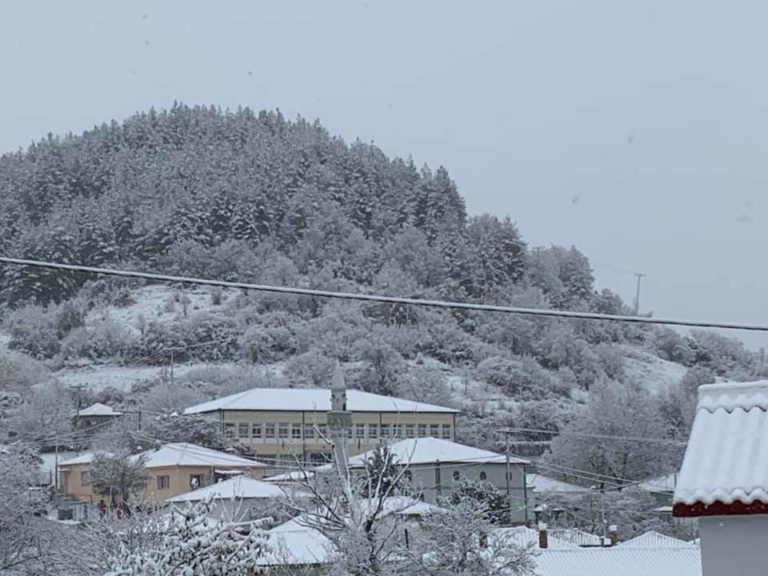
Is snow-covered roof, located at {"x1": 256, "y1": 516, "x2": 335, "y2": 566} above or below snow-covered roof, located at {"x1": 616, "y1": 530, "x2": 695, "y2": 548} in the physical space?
above

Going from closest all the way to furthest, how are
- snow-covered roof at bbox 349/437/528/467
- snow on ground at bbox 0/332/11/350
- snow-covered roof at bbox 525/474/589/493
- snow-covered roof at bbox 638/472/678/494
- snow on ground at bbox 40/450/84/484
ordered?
snow-covered roof at bbox 638/472/678/494
snow-covered roof at bbox 349/437/528/467
snow-covered roof at bbox 525/474/589/493
snow on ground at bbox 40/450/84/484
snow on ground at bbox 0/332/11/350

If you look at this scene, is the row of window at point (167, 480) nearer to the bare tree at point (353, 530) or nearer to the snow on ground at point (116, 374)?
the snow on ground at point (116, 374)

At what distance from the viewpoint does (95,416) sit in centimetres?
7569

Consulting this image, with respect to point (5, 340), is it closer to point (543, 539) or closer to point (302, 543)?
point (302, 543)

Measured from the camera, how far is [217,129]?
554 feet

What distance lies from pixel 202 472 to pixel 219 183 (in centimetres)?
9332

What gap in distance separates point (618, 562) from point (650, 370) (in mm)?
85296

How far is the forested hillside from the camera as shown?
89.8 meters

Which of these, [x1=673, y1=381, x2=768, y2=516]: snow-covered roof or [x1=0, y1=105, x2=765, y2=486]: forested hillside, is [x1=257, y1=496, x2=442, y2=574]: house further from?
[x1=0, y1=105, x2=765, y2=486]: forested hillside

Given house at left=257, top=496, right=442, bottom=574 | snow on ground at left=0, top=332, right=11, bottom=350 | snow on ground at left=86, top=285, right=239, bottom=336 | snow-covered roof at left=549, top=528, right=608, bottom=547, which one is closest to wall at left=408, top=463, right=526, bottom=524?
snow-covered roof at left=549, top=528, right=608, bottom=547

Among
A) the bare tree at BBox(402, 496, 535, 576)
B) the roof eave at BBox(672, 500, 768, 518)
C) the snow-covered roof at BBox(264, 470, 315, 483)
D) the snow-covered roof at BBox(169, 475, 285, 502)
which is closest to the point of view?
the roof eave at BBox(672, 500, 768, 518)

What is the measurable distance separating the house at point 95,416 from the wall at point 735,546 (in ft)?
227

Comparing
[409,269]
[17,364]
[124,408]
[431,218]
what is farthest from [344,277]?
[124,408]

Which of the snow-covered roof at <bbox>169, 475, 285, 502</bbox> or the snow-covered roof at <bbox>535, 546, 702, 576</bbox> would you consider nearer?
the snow-covered roof at <bbox>535, 546, 702, 576</bbox>
